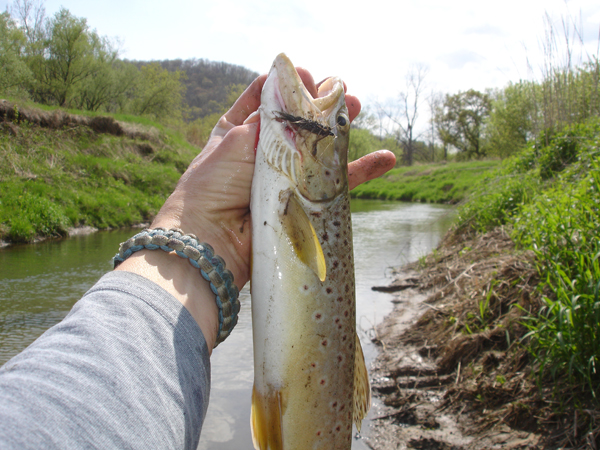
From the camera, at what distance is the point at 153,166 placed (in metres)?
22.0

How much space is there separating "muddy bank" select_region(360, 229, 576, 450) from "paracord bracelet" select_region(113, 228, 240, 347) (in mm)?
2235

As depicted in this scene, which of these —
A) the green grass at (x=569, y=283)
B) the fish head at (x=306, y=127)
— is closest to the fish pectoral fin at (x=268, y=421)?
the fish head at (x=306, y=127)

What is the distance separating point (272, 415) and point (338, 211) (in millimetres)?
1096

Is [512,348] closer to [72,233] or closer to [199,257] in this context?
[199,257]

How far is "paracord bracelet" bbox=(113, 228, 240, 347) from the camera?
1.68 metres

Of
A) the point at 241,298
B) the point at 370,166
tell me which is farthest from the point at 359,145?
the point at 370,166

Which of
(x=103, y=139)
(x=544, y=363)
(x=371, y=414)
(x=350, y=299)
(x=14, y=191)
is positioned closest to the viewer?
(x=350, y=299)

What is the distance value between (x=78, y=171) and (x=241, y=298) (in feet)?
45.9

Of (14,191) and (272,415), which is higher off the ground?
(14,191)

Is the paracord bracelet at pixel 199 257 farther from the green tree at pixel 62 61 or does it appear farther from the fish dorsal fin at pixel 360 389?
the green tree at pixel 62 61

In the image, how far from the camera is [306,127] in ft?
7.22

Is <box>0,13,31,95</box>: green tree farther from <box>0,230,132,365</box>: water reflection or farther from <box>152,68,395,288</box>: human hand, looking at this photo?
<box>152,68,395,288</box>: human hand

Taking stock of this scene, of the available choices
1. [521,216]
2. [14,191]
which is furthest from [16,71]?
[521,216]

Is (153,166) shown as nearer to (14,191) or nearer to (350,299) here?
(14,191)
